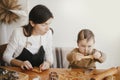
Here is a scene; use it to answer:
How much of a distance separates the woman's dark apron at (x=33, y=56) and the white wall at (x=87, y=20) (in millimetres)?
786

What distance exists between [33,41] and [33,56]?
0.11m

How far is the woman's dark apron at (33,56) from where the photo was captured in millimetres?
1751

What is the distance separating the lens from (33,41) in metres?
1.77

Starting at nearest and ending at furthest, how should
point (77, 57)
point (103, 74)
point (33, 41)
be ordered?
point (103, 74) → point (77, 57) → point (33, 41)

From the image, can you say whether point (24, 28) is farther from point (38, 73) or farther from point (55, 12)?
point (55, 12)

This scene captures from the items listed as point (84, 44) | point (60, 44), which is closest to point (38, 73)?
point (84, 44)

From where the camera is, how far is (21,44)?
1.76 m

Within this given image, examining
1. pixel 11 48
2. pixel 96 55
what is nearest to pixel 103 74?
pixel 96 55

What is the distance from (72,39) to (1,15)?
2.54ft

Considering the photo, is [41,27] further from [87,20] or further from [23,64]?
[87,20]

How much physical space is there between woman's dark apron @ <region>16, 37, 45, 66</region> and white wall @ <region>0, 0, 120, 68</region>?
79 centimetres

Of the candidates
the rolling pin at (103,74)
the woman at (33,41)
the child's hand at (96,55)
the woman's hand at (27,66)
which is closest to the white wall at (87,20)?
the woman at (33,41)

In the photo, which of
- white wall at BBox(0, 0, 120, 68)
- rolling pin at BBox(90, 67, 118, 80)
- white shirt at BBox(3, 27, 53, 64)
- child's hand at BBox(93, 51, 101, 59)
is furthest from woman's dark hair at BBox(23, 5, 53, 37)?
white wall at BBox(0, 0, 120, 68)

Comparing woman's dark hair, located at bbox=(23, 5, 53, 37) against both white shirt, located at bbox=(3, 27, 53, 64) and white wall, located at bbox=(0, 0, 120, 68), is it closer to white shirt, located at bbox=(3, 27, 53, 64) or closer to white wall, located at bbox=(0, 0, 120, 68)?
white shirt, located at bbox=(3, 27, 53, 64)
